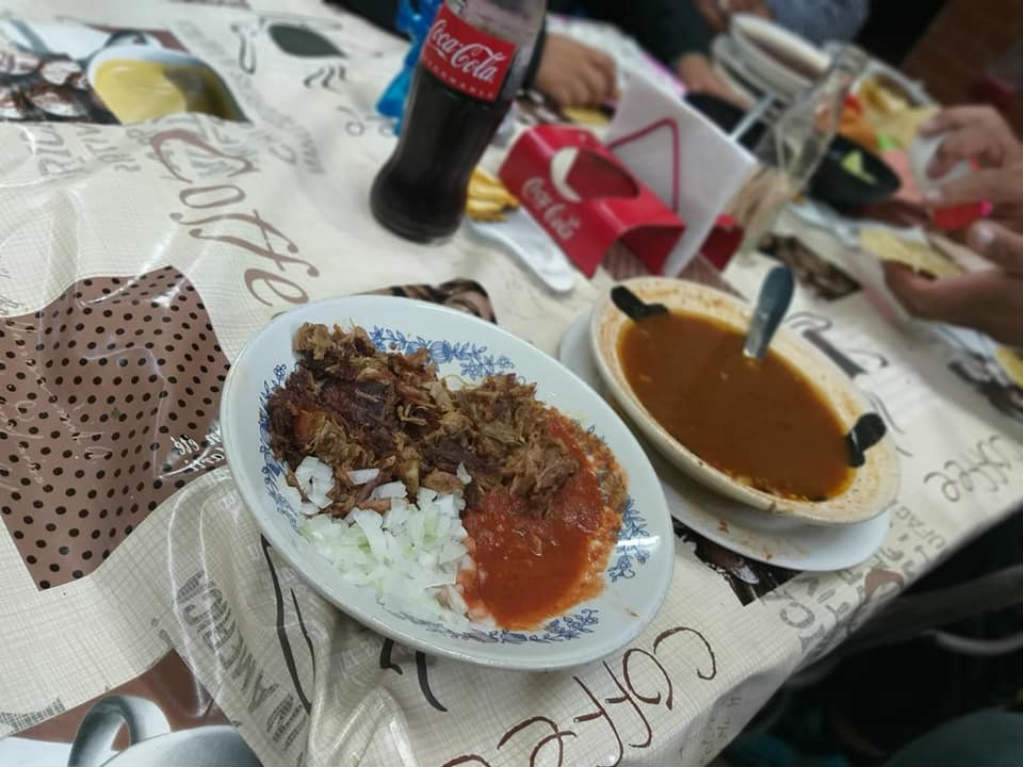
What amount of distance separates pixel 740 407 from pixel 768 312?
0.81ft

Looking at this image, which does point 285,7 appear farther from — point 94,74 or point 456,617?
point 456,617

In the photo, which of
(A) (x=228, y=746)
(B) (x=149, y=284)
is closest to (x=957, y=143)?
(B) (x=149, y=284)

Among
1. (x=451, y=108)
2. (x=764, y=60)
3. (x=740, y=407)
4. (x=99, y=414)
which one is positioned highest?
(x=764, y=60)

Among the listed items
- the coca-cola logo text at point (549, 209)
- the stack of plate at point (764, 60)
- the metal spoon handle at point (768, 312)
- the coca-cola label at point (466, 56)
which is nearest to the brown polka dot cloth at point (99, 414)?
the coca-cola label at point (466, 56)

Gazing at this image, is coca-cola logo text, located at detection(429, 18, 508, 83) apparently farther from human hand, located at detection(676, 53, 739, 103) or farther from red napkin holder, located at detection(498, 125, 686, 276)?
human hand, located at detection(676, 53, 739, 103)

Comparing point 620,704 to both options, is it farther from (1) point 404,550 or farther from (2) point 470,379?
(2) point 470,379

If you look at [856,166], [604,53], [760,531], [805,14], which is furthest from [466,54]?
[805,14]

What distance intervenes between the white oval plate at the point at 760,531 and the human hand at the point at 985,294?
0.75m

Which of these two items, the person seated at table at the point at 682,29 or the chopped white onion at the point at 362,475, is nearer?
the chopped white onion at the point at 362,475

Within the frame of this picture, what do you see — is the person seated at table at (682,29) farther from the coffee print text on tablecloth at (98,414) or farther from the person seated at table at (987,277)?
the coffee print text on tablecloth at (98,414)

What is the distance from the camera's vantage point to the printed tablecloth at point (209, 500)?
21.7 inches

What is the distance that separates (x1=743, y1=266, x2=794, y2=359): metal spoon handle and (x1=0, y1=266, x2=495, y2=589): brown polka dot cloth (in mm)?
790

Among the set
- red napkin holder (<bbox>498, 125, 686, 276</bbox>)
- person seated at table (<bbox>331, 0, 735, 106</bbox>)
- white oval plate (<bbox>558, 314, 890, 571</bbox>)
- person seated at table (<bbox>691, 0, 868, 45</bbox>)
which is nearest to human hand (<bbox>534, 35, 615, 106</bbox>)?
person seated at table (<bbox>331, 0, 735, 106</bbox>)

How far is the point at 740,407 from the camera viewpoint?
0.98 metres
